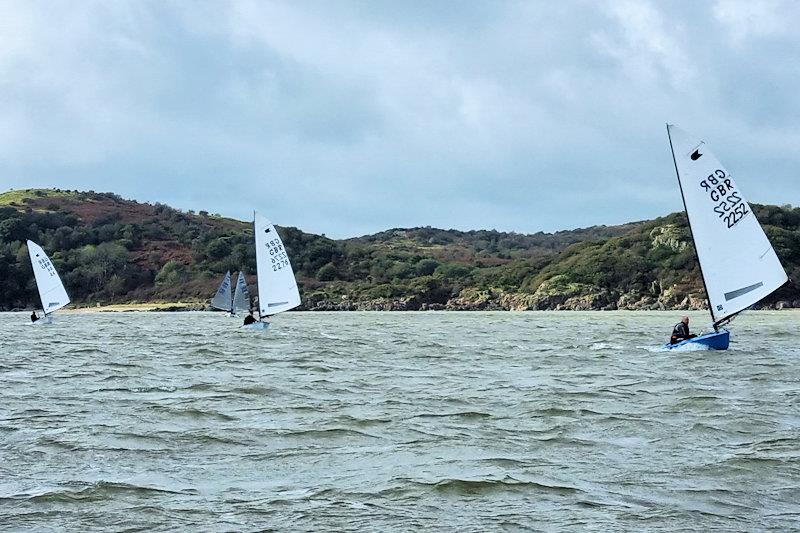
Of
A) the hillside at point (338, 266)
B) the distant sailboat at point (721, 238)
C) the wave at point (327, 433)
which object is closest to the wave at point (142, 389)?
the wave at point (327, 433)

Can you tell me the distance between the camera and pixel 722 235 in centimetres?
2353

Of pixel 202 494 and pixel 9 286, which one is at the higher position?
pixel 9 286

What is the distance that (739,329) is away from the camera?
127ft

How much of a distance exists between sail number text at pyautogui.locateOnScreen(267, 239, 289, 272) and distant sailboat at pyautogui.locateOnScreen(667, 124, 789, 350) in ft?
67.5

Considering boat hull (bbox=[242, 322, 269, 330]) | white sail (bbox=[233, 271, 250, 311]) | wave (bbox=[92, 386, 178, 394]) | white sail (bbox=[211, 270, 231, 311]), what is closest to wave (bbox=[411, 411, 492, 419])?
wave (bbox=[92, 386, 178, 394])

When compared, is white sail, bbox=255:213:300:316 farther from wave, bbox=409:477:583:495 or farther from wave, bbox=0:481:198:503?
wave, bbox=409:477:583:495

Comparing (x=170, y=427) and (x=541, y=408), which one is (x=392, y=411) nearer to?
(x=541, y=408)

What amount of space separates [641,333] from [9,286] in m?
70.2

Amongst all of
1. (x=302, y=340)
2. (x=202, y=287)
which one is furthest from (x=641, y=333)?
(x=202, y=287)

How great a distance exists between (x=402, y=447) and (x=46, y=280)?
46.0 metres

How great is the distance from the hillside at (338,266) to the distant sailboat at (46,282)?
38.1 m

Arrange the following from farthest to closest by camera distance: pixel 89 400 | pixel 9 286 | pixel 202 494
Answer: pixel 9 286 → pixel 89 400 → pixel 202 494

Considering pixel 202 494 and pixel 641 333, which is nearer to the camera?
pixel 202 494

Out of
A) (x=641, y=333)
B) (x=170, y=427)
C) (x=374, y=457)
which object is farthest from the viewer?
(x=641, y=333)
